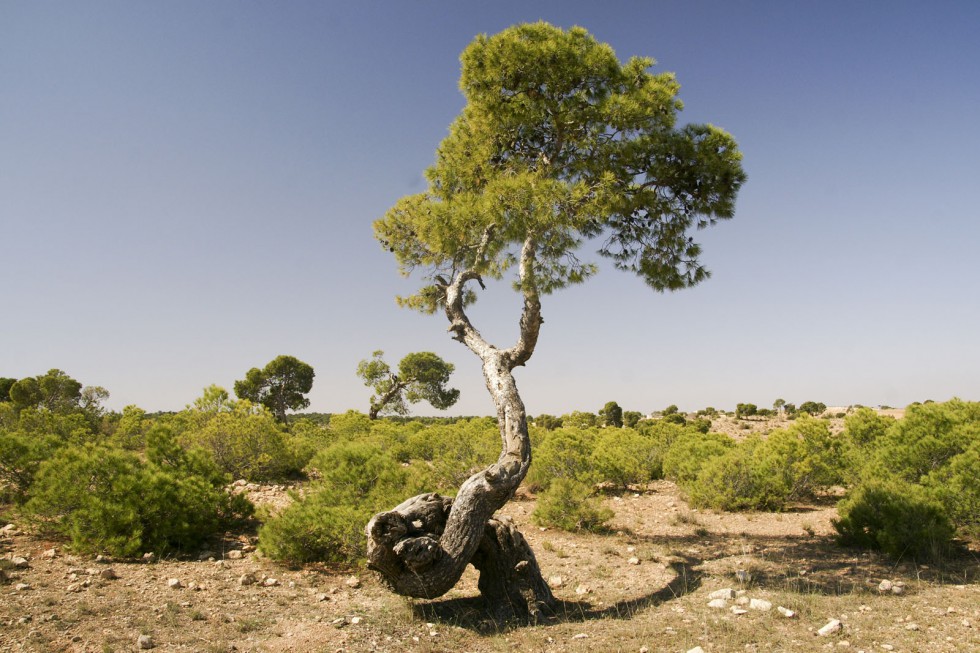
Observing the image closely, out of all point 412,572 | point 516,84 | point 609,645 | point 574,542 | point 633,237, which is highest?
point 516,84

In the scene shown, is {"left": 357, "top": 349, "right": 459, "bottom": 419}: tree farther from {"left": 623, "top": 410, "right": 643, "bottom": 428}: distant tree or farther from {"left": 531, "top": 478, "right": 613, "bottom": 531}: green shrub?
{"left": 531, "top": 478, "right": 613, "bottom": 531}: green shrub

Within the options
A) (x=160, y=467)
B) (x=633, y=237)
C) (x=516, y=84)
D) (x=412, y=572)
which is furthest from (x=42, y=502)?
(x=633, y=237)

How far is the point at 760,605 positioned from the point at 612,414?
33.2m

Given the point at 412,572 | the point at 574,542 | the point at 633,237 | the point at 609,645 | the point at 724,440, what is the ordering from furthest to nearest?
the point at 724,440 → the point at 574,542 → the point at 633,237 → the point at 412,572 → the point at 609,645

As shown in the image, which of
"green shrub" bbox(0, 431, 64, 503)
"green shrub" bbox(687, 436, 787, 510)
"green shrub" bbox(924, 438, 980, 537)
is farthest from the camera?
"green shrub" bbox(687, 436, 787, 510)

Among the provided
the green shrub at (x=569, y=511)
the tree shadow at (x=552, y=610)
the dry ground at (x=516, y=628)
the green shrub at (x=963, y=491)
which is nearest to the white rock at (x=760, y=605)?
the dry ground at (x=516, y=628)

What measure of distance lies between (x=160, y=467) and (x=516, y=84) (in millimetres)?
8775

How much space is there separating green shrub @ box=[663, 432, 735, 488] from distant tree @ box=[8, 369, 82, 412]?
37.2 meters

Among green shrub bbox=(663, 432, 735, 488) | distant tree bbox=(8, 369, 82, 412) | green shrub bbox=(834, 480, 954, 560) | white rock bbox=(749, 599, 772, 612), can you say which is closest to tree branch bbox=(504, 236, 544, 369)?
white rock bbox=(749, 599, 772, 612)

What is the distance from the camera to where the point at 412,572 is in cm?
488

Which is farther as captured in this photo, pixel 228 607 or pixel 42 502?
pixel 42 502

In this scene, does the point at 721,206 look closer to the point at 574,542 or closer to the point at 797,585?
the point at 797,585

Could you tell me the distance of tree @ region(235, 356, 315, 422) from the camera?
4091cm

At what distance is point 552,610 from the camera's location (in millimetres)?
5484
